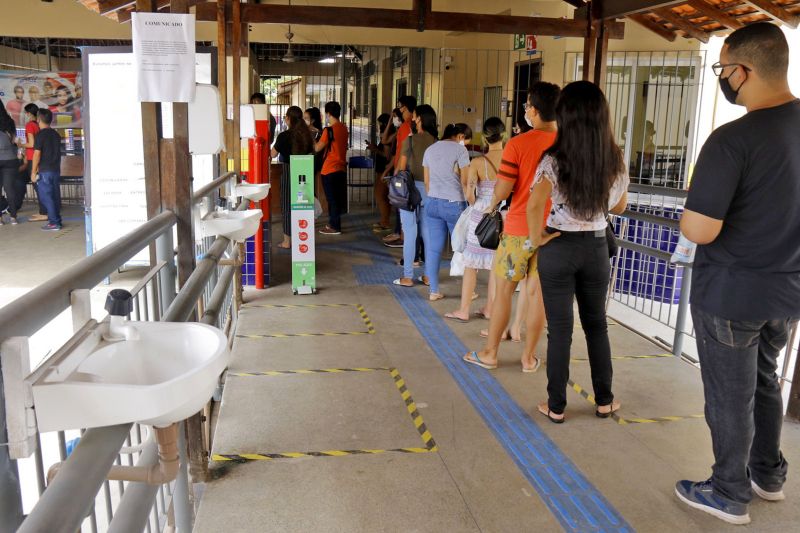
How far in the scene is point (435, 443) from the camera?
3.28 metres

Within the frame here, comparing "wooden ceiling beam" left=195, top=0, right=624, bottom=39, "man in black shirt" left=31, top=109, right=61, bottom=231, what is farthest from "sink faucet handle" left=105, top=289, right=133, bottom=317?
"man in black shirt" left=31, top=109, right=61, bottom=231

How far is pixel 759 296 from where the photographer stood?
7.89ft

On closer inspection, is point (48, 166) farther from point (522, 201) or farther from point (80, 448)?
point (80, 448)

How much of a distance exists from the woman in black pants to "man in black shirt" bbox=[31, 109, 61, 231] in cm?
877

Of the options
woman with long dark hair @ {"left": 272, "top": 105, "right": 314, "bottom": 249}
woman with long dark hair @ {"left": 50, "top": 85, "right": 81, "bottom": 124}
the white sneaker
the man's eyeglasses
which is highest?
woman with long dark hair @ {"left": 50, "top": 85, "right": 81, "bottom": 124}

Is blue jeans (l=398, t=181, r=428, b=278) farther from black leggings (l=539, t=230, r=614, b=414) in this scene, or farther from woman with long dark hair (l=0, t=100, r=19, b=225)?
woman with long dark hair (l=0, t=100, r=19, b=225)

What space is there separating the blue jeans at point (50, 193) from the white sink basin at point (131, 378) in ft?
31.3

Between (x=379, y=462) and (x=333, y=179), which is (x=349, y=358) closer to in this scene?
(x=379, y=462)

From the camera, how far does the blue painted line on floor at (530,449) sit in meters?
2.70

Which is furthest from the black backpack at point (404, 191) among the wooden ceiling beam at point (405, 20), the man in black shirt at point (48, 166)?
the man in black shirt at point (48, 166)

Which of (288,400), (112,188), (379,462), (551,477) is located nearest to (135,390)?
(379,462)

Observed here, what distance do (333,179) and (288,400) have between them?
16.8 feet

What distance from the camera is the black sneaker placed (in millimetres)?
2611

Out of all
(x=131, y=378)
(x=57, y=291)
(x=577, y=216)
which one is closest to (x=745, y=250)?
(x=577, y=216)
